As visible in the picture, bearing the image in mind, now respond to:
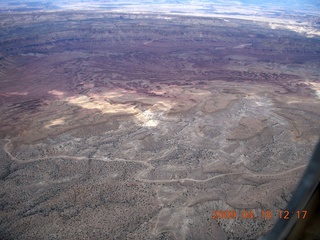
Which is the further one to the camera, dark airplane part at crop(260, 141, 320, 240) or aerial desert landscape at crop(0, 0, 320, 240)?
aerial desert landscape at crop(0, 0, 320, 240)
